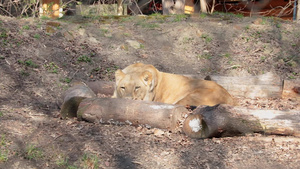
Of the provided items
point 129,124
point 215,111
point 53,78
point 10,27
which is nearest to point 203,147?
point 215,111

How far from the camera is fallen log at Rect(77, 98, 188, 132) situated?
529 cm

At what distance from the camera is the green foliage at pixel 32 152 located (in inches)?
165

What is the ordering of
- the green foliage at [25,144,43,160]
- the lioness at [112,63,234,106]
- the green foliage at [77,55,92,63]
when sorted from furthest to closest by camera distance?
the green foliage at [77,55,92,63]
the lioness at [112,63,234,106]
the green foliage at [25,144,43,160]

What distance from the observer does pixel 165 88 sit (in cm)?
739

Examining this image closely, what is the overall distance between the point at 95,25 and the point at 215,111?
26.5 ft

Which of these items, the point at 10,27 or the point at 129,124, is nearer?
the point at 129,124

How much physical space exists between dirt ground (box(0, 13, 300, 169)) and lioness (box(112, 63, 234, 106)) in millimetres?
1113

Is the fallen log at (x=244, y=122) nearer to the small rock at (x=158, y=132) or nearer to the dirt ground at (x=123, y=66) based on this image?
the dirt ground at (x=123, y=66)

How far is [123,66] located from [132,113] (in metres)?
4.91

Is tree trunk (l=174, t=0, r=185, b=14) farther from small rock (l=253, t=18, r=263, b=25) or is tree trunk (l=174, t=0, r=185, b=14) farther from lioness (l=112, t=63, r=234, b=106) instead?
lioness (l=112, t=63, r=234, b=106)

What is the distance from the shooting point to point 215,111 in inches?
197

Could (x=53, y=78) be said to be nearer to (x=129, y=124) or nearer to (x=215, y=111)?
(x=129, y=124)

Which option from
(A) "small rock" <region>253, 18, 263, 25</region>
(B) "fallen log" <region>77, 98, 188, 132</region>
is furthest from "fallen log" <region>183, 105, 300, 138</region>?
(A) "small rock" <region>253, 18, 263, 25</region>

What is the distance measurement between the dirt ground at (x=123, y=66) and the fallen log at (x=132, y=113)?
12 cm
